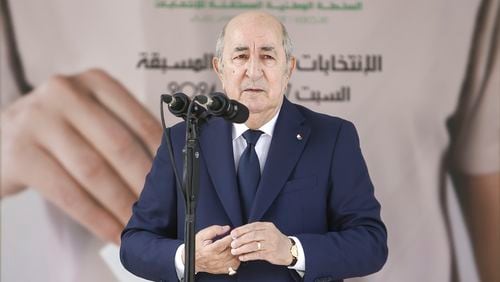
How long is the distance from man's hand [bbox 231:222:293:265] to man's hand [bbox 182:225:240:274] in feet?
0.09

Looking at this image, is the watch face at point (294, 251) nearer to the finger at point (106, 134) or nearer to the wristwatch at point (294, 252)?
the wristwatch at point (294, 252)

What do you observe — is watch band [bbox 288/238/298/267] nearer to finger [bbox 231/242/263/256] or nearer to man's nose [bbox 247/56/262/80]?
finger [bbox 231/242/263/256]

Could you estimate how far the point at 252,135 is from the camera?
2424 mm

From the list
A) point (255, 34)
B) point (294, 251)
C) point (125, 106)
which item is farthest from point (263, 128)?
point (125, 106)

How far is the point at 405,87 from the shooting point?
3.99 meters

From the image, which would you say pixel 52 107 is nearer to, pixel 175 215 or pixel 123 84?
pixel 123 84

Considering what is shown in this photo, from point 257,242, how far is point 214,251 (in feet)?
0.35

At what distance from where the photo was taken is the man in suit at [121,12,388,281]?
229cm

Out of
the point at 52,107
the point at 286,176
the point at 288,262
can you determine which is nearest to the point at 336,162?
the point at 286,176

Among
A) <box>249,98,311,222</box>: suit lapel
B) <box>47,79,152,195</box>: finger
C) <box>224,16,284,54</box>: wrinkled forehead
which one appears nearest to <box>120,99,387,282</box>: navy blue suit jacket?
→ <box>249,98,311,222</box>: suit lapel

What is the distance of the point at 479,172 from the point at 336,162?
1.85m

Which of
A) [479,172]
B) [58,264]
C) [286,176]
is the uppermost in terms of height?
[286,176]

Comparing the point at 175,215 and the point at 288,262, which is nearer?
the point at 288,262

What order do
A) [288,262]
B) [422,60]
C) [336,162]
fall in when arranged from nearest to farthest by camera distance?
[288,262] < [336,162] < [422,60]
